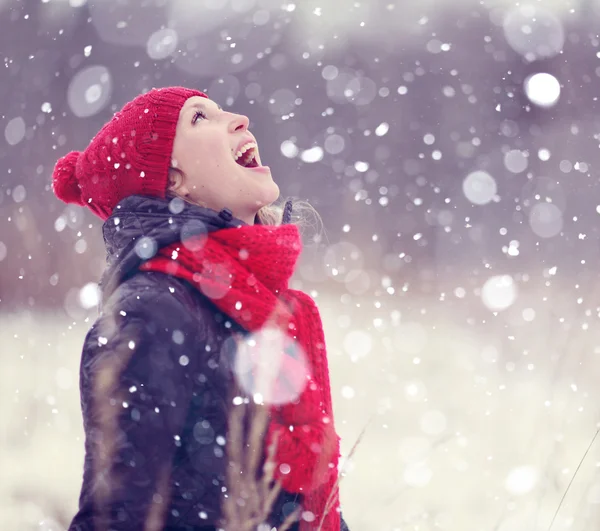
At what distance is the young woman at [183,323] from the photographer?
3.38 feet

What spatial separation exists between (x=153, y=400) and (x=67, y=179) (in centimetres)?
85

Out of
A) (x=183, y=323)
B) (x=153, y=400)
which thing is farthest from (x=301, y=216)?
(x=153, y=400)

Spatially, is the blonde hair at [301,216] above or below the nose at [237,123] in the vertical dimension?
below

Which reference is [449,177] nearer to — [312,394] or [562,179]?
[562,179]

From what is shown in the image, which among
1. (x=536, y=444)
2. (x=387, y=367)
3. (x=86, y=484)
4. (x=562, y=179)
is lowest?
(x=387, y=367)

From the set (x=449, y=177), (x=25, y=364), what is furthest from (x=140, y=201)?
(x=25, y=364)

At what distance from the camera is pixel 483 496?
7.24 ft

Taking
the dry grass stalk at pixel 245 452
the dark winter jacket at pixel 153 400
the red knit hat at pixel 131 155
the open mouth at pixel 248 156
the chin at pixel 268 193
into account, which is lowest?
the dry grass stalk at pixel 245 452

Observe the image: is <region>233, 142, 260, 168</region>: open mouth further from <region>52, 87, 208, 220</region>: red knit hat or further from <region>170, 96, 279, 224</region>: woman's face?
<region>52, 87, 208, 220</region>: red knit hat

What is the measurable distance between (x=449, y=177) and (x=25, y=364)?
126 inches

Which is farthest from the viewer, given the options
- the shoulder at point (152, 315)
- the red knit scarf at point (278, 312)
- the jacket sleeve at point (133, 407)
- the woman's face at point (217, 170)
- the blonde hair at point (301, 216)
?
the blonde hair at point (301, 216)

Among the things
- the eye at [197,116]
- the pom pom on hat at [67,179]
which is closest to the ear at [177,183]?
the eye at [197,116]

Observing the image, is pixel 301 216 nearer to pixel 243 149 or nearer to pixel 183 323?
pixel 243 149

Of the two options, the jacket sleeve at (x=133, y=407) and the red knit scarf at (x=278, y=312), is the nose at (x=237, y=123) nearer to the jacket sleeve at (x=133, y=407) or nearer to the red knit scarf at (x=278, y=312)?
the red knit scarf at (x=278, y=312)
